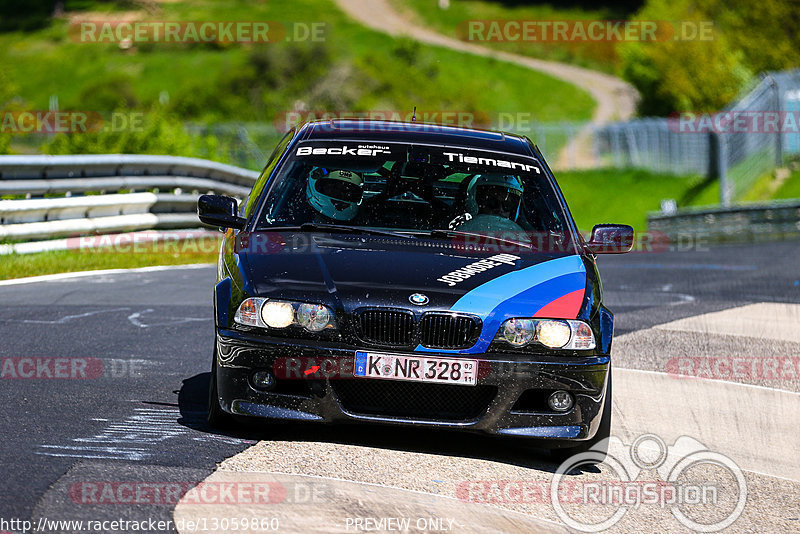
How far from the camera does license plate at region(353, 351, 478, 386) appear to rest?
218 inches

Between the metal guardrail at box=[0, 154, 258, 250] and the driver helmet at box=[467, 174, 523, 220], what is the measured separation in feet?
25.5

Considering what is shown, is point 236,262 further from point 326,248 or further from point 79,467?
point 79,467

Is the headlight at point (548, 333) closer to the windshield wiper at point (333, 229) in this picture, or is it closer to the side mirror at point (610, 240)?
the windshield wiper at point (333, 229)

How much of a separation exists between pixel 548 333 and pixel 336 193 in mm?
1744

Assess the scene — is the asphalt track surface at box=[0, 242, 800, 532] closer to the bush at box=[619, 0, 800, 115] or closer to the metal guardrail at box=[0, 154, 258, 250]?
the metal guardrail at box=[0, 154, 258, 250]

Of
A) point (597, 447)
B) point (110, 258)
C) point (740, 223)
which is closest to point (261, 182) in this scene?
point (597, 447)

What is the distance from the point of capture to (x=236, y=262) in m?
6.06

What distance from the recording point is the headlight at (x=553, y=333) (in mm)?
5691

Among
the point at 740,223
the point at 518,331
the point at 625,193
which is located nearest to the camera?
the point at 518,331

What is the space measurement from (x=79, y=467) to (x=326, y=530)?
3.93ft

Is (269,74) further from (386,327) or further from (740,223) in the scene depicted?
(386,327)

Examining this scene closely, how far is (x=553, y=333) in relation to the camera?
5.71 metres

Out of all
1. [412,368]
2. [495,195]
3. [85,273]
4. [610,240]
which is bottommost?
[85,273]

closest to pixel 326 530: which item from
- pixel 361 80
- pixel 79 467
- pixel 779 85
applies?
pixel 79 467
